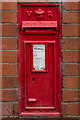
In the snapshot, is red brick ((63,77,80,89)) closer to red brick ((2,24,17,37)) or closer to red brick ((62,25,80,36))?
red brick ((62,25,80,36))

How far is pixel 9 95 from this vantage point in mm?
2957

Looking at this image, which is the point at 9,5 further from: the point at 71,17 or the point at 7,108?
the point at 7,108

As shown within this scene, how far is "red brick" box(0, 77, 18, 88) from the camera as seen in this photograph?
116 inches

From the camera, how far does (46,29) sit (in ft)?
9.39

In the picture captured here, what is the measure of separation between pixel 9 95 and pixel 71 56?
3.93 feet

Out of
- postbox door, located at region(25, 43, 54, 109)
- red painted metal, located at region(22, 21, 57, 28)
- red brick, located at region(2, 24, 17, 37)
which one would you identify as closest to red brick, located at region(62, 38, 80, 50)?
postbox door, located at region(25, 43, 54, 109)

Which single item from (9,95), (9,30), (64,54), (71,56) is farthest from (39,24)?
(9,95)

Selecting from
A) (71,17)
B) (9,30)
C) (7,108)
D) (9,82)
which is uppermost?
(71,17)

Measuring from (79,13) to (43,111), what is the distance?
67.1 inches

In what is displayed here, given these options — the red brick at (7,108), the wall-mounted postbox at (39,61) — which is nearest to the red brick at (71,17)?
the wall-mounted postbox at (39,61)

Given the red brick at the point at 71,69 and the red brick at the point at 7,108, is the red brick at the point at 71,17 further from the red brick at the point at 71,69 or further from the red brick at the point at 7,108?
the red brick at the point at 7,108

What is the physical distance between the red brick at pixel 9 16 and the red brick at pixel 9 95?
3.77 ft

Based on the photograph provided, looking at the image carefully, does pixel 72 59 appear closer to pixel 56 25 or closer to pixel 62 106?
pixel 56 25

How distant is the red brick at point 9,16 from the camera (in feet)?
9.55
